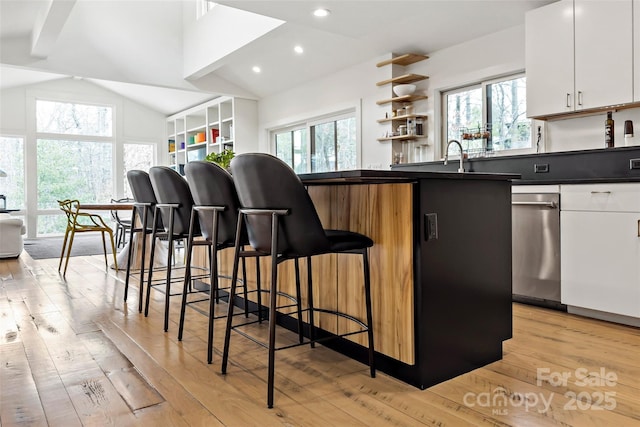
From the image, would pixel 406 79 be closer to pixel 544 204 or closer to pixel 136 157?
pixel 544 204

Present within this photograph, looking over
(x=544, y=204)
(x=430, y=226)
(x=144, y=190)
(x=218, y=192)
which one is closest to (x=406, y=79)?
(x=544, y=204)

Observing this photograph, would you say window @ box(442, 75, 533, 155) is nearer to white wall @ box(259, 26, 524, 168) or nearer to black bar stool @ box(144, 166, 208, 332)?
white wall @ box(259, 26, 524, 168)

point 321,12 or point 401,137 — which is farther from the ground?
point 321,12

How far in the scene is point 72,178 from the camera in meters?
9.35

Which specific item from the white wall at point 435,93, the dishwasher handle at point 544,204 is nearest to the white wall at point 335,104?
the white wall at point 435,93

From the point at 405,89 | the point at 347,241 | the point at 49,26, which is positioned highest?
the point at 49,26

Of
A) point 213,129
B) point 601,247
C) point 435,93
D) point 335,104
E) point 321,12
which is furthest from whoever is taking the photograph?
point 213,129

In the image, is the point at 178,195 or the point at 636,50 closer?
the point at 178,195

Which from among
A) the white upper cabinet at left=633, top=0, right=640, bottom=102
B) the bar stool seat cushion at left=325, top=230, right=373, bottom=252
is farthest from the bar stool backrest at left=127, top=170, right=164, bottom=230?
the white upper cabinet at left=633, top=0, right=640, bottom=102

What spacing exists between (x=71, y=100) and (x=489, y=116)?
826 centimetres

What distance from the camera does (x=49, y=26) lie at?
5023 mm

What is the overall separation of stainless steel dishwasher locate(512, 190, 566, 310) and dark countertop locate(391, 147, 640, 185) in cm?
15

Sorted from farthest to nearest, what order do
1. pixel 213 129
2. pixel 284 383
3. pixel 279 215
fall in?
pixel 213 129
pixel 284 383
pixel 279 215

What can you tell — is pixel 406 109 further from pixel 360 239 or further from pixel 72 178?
pixel 72 178
